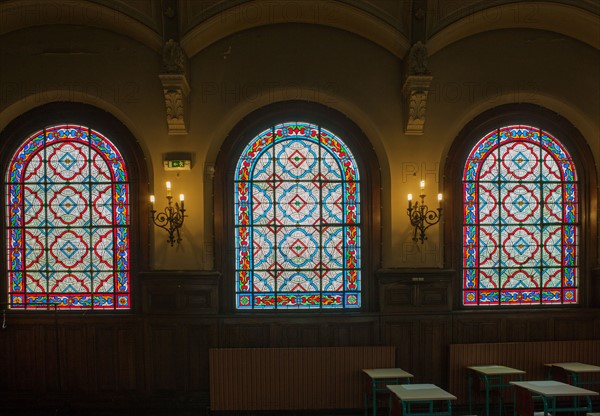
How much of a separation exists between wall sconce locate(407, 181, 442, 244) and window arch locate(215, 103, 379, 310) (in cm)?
56

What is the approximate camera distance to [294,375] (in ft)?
23.8

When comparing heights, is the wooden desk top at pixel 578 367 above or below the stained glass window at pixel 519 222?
below

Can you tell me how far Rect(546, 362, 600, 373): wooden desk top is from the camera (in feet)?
22.2

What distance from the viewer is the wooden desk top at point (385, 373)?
668 centimetres

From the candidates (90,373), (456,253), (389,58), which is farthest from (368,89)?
(90,373)

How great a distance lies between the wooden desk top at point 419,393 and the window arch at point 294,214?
173cm

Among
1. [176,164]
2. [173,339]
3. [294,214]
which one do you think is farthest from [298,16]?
[173,339]

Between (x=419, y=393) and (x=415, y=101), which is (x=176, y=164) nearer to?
(x=415, y=101)

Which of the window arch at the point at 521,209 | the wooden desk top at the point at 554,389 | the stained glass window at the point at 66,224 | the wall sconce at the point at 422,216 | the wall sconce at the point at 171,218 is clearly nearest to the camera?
the wooden desk top at the point at 554,389

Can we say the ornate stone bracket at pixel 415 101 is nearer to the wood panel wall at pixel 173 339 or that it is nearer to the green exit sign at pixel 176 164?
the wood panel wall at pixel 173 339

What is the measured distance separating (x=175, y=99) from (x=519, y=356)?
18.9 feet

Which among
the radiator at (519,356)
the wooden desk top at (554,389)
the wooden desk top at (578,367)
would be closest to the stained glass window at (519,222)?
the radiator at (519,356)

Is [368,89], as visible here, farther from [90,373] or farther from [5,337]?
[5,337]

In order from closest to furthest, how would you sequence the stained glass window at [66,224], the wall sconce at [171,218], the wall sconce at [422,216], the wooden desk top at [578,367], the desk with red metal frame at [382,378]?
the desk with red metal frame at [382,378], the wooden desk top at [578,367], the wall sconce at [171,218], the wall sconce at [422,216], the stained glass window at [66,224]
